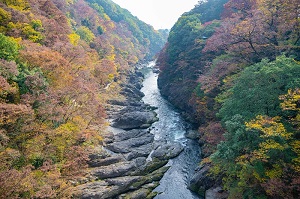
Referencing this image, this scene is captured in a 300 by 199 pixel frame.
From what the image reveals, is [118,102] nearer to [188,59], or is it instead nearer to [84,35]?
[188,59]

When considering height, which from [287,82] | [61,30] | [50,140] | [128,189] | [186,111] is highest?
[287,82]

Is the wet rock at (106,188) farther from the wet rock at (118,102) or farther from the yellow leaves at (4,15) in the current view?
the wet rock at (118,102)

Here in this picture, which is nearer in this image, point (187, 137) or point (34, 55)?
point (34, 55)

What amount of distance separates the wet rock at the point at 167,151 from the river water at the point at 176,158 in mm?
645

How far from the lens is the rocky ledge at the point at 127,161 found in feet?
65.4

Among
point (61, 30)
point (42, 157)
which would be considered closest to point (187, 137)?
point (42, 157)

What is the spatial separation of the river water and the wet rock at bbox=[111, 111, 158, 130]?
5.89 feet

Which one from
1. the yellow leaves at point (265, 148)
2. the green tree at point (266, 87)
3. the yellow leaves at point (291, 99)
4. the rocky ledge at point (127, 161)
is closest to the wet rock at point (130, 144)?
the rocky ledge at point (127, 161)

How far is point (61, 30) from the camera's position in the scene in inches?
1315

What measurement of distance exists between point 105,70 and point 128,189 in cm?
2777

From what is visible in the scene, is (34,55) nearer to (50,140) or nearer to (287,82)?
(50,140)

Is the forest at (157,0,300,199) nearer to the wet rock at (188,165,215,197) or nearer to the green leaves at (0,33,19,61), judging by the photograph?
the wet rock at (188,165,215,197)

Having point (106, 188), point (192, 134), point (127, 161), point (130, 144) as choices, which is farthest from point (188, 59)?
point (106, 188)

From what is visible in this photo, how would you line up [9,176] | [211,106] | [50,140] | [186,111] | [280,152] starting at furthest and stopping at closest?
[186,111], [211,106], [50,140], [280,152], [9,176]
